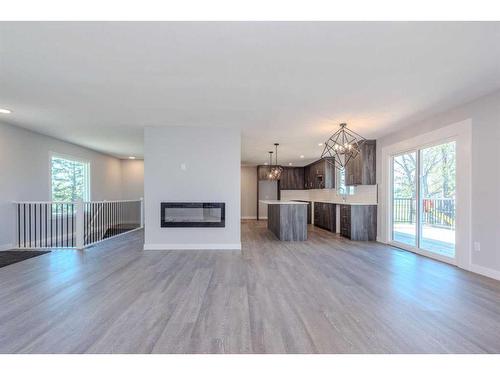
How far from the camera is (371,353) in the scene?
1804mm

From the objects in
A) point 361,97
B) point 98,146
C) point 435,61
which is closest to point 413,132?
point 361,97

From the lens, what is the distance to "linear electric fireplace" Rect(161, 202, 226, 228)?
5.22 metres

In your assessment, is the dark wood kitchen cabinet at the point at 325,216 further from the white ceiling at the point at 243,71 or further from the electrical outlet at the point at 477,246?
the electrical outlet at the point at 477,246

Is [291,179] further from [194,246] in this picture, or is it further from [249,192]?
[194,246]

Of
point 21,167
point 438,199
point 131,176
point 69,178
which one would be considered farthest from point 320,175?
point 21,167

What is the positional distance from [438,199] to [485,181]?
1025 mm

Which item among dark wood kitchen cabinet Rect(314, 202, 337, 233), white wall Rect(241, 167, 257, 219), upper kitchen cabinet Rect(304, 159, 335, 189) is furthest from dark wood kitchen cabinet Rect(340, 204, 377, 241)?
white wall Rect(241, 167, 257, 219)

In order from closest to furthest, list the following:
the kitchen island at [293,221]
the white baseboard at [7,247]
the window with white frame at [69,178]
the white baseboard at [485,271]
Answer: the white baseboard at [485,271], the white baseboard at [7,247], the kitchen island at [293,221], the window with white frame at [69,178]

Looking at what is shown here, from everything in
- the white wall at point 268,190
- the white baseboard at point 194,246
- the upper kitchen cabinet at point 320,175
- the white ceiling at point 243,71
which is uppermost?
the white ceiling at point 243,71

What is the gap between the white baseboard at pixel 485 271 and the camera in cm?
345

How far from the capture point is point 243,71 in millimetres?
2840

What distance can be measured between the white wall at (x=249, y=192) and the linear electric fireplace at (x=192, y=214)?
634 centimetres

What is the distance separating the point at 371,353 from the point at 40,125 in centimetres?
631

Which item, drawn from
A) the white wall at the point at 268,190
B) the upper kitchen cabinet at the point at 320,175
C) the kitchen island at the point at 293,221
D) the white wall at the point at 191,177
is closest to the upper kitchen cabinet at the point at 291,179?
the upper kitchen cabinet at the point at 320,175
